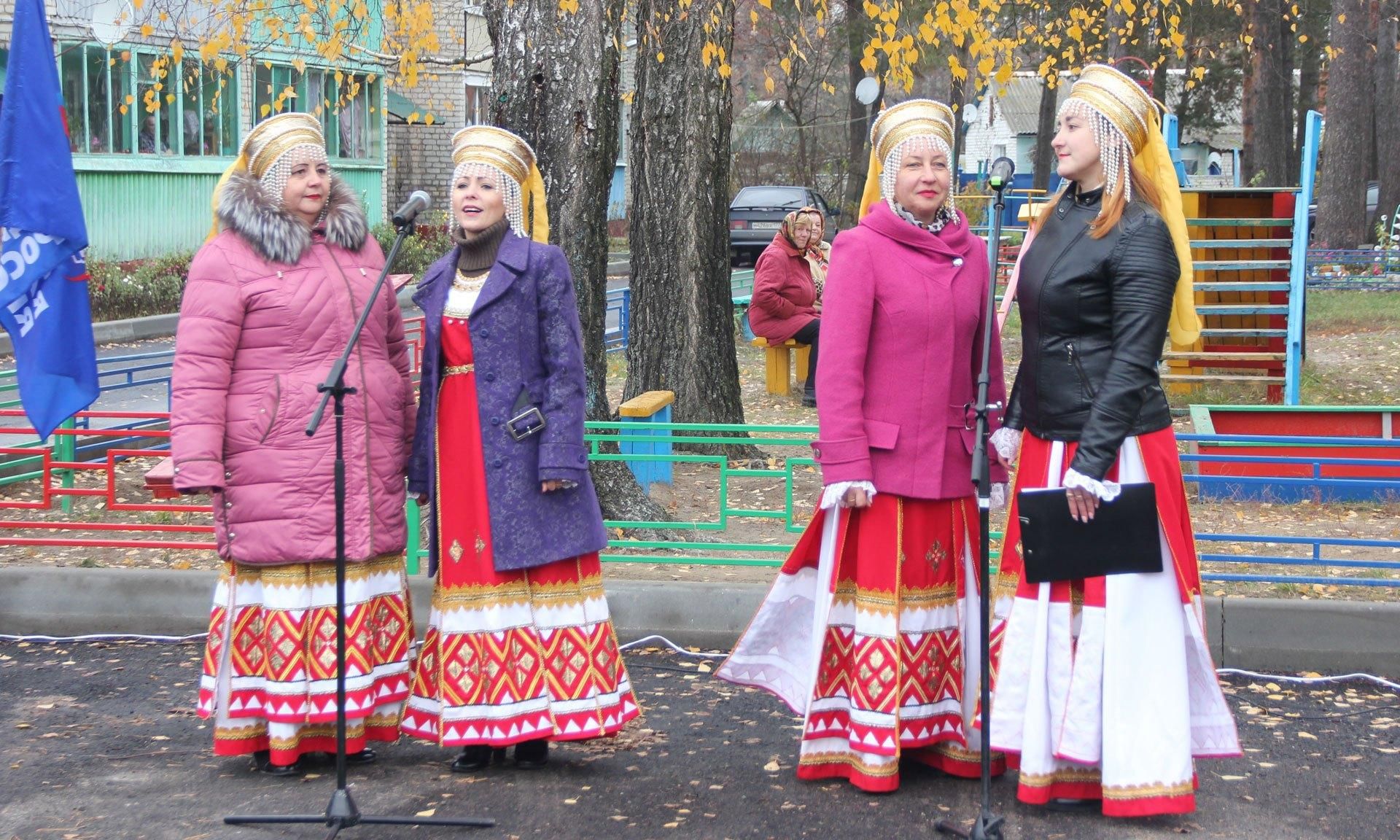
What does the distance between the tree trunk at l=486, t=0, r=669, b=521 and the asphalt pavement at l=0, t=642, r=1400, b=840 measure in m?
2.32

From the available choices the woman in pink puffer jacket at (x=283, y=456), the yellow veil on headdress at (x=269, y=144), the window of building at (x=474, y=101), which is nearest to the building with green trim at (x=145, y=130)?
the window of building at (x=474, y=101)

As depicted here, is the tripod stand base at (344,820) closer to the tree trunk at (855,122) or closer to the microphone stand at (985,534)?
the microphone stand at (985,534)

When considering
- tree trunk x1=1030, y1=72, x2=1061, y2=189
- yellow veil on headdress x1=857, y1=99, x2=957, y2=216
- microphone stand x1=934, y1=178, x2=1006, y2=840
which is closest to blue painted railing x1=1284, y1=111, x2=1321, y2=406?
yellow veil on headdress x1=857, y1=99, x2=957, y2=216

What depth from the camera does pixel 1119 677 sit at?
4316 mm

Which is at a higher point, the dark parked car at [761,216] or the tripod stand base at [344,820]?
the dark parked car at [761,216]

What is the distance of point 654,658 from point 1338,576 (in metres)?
3.10

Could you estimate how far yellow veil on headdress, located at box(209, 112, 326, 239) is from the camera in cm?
480

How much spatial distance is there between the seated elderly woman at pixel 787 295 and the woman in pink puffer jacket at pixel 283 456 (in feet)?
25.4

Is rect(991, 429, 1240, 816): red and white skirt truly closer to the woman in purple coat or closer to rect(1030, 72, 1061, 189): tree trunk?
the woman in purple coat

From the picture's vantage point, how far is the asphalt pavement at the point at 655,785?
439cm

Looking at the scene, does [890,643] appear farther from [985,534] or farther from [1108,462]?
[1108,462]

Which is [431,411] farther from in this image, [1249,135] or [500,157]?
[1249,135]

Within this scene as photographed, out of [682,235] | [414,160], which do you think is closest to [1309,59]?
[414,160]

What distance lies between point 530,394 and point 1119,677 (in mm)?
1935
